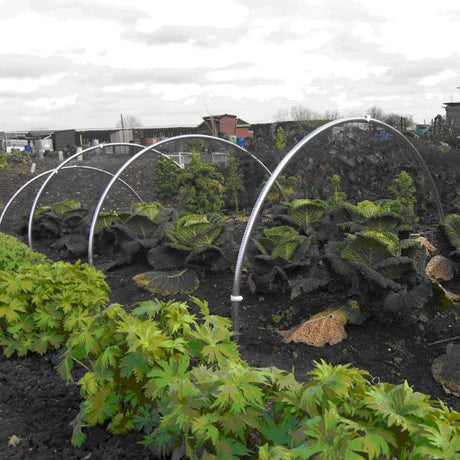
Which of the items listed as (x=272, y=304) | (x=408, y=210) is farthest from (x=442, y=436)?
(x=408, y=210)

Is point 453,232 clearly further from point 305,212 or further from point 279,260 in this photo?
point 279,260

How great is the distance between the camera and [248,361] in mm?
3701

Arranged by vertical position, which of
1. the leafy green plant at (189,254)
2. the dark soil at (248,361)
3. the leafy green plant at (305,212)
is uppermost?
the leafy green plant at (305,212)

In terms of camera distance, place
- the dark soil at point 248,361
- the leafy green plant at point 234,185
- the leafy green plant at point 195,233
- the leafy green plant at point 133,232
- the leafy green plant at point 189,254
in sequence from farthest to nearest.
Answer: the leafy green plant at point 234,185
the leafy green plant at point 133,232
the leafy green plant at point 195,233
the leafy green plant at point 189,254
the dark soil at point 248,361

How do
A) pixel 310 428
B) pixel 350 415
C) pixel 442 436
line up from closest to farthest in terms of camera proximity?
pixel 442 436, pixel 310 428, pixel 350 415

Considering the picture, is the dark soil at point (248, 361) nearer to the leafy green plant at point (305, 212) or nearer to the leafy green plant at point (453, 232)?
the leafy green plant at point (453, 232)

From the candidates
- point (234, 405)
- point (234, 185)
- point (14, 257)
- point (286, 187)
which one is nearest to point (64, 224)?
point (234, 185)

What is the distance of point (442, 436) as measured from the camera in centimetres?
142

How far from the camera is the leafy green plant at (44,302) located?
3.43 m

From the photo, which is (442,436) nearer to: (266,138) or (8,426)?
(8,426)

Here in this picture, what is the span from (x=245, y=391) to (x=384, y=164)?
7852 mm

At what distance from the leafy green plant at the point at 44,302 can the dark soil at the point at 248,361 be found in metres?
0.13

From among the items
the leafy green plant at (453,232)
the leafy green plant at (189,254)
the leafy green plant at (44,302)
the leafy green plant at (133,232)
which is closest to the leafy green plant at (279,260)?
the leafy green plant at (189,254)

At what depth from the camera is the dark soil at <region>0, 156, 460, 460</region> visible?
255 cm
